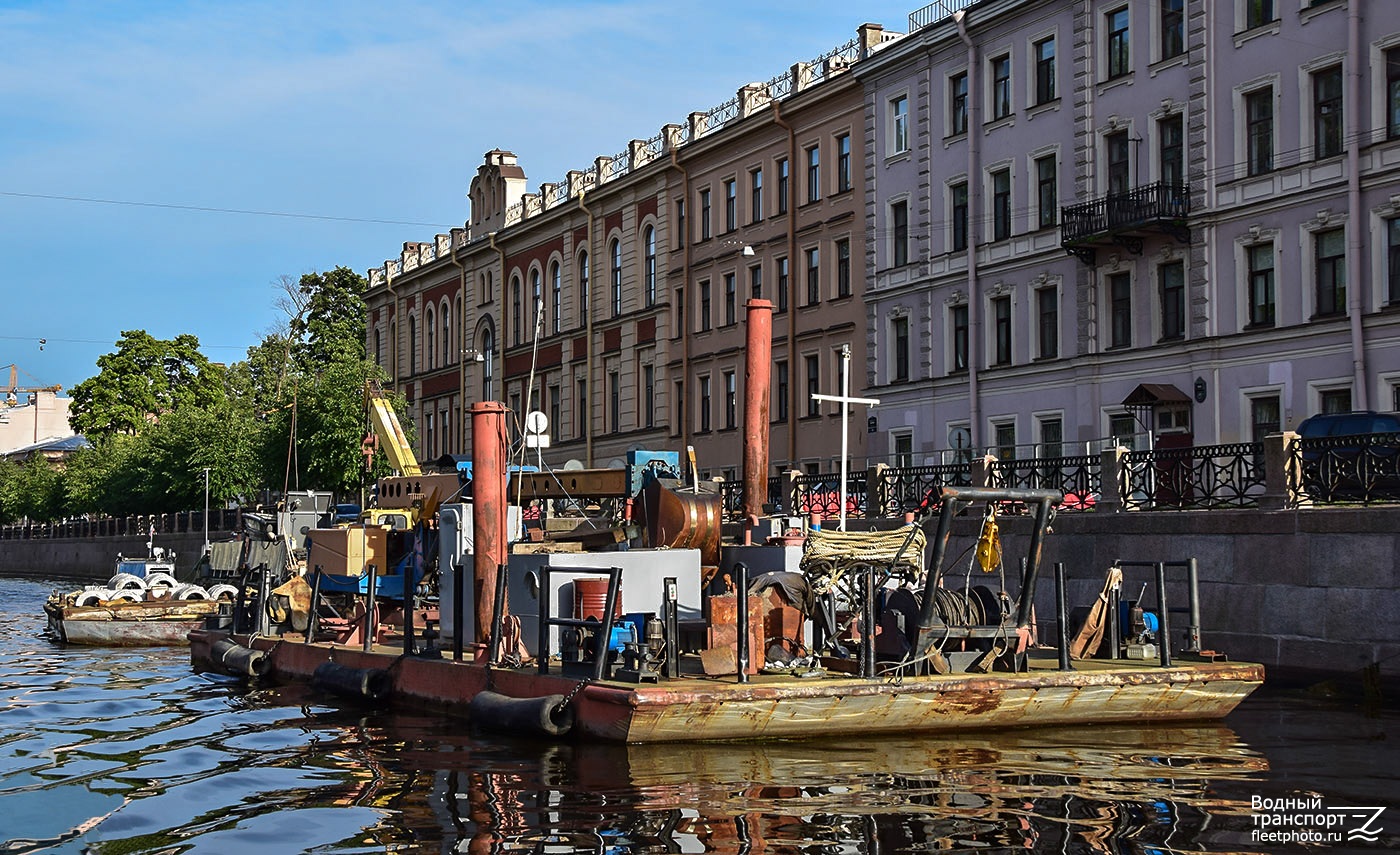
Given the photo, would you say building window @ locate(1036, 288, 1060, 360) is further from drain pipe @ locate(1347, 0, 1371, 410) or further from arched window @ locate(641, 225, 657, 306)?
arched window @ locate(641, 225, 657, 306)

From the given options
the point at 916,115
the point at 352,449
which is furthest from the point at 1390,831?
the point at 352,449

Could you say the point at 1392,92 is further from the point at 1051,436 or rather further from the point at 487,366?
the point at 487,366

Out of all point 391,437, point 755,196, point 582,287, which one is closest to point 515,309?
point 582,287

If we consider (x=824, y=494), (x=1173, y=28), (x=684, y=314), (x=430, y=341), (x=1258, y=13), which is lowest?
(x=824, y=494)

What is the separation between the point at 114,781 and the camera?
47.6 feet

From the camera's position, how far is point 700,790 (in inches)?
515

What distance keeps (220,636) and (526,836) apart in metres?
15.8

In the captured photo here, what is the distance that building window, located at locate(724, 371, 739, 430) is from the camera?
48.4 m

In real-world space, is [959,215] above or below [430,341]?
above

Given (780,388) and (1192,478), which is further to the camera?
(780,388)

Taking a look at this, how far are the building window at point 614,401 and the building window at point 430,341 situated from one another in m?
15.5

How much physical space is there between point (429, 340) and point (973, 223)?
34363mm

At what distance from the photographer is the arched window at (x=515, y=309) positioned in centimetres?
6075

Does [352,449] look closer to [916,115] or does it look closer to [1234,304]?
[916,115]
